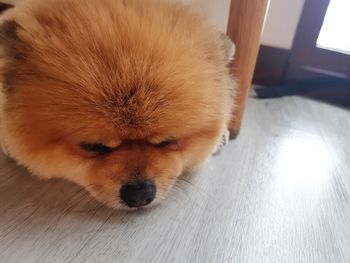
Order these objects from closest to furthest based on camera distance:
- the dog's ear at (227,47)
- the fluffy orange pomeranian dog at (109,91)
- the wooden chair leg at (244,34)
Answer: the fluffy orange pomeranian dog at (109,91)
the dog's ear at (227,47)
the wooden chair leg at (244,34)

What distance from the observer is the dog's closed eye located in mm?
878

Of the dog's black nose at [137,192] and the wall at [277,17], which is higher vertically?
the wall at [277,17]

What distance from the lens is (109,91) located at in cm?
80

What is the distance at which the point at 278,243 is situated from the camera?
3.15 feet

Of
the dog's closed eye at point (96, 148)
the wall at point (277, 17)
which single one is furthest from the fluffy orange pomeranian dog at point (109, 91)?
the wall at point (277, 17)

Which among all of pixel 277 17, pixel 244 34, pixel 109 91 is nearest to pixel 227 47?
pixel 244 34

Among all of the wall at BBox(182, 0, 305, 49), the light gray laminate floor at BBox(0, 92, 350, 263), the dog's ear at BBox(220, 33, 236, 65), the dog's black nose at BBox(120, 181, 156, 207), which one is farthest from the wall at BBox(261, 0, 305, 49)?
the dog's black nose at BBox(120, 181, 156, 207)

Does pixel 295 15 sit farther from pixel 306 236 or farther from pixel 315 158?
pixel 306 236

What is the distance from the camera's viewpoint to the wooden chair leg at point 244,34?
4.01 ft

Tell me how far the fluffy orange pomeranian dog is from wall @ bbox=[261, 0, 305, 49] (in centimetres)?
104

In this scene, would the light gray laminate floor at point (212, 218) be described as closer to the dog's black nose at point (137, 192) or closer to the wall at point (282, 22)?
the dog's black nose at point (137, 192)

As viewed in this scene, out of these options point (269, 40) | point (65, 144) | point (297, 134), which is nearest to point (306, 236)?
point (297, 134)

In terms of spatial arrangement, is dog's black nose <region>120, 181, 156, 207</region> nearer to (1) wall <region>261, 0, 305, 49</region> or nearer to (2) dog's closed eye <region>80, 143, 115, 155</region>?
(2) dog's closed eye <region>80, 143, 115, 155</region>

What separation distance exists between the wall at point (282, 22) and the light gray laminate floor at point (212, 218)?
2.64 feet
